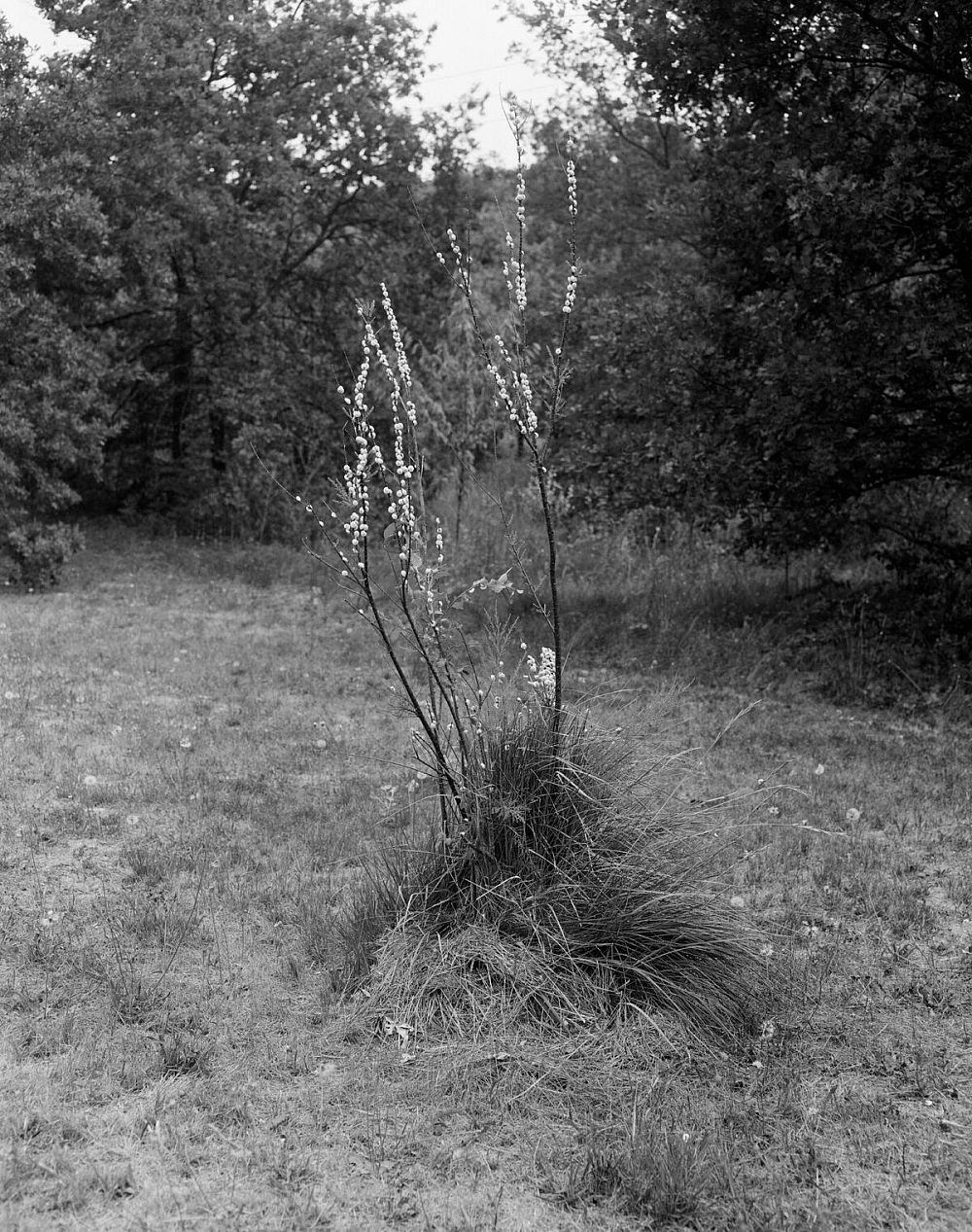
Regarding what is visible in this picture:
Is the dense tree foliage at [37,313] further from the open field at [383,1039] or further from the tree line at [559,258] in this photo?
the open field at [383,1039]

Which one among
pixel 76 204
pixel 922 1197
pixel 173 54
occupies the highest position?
pixel 173 54

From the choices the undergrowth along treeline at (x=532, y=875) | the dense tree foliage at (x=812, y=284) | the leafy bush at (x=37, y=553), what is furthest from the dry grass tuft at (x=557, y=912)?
the leafy bush at (x=37, y=553)

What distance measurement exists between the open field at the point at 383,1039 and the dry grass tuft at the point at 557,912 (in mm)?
111

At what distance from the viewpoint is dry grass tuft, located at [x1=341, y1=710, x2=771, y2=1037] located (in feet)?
12.9

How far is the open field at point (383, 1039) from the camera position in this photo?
307 centimetres

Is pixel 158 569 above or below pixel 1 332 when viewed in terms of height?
below

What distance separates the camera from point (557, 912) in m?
4.12

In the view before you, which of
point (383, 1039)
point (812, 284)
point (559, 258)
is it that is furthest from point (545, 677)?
point (559, 258)

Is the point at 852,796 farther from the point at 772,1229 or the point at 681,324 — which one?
the point at 681,324

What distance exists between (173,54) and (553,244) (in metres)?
8.86

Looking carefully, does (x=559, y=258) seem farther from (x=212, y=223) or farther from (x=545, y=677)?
(x=545, y=677)

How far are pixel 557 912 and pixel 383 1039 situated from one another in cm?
70

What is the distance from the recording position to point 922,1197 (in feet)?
10.2

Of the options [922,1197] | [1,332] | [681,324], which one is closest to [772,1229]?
[922,1197]
